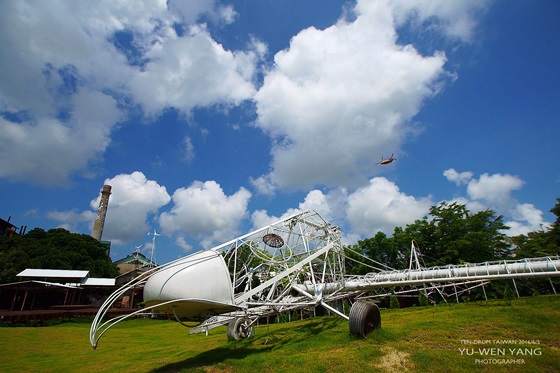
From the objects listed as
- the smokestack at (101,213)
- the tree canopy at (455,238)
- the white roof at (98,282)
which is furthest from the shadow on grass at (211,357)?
the smokestack at (101,213)

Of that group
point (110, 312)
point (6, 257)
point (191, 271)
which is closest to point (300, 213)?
point (191, 271)

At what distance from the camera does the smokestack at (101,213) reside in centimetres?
7606

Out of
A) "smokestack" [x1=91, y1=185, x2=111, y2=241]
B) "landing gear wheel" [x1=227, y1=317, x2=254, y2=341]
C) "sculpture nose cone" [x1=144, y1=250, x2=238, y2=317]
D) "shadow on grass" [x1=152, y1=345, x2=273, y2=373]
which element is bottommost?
"shadow on grass" [x1=152, y1=345, x2=273, y2=373]

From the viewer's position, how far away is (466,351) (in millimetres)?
10672

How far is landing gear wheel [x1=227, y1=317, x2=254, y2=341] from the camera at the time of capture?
1705 cm

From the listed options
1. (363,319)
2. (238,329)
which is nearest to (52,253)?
(238,329)

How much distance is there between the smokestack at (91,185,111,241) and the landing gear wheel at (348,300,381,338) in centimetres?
7983

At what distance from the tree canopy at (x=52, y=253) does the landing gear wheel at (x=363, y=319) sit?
51.3 m

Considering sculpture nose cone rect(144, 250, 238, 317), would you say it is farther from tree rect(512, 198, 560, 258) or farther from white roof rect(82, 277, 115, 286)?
white roof rect(82, 277, 115, 286)

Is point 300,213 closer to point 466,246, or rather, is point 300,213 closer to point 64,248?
point 466,246

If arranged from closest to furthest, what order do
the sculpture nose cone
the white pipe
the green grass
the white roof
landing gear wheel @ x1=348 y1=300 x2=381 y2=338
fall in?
1. the green grass
2. the sculpture nose cone
3. landing gear wheel @ x1=348 y1=300 x2=381 y2=338
4. the white pipe
5. the white roof

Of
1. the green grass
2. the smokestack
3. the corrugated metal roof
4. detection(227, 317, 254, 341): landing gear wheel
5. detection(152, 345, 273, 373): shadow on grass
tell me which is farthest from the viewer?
the smokestack

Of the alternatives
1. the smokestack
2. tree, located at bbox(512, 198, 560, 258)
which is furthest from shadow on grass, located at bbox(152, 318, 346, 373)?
the smokestack

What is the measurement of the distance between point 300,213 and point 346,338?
25.6 ft
